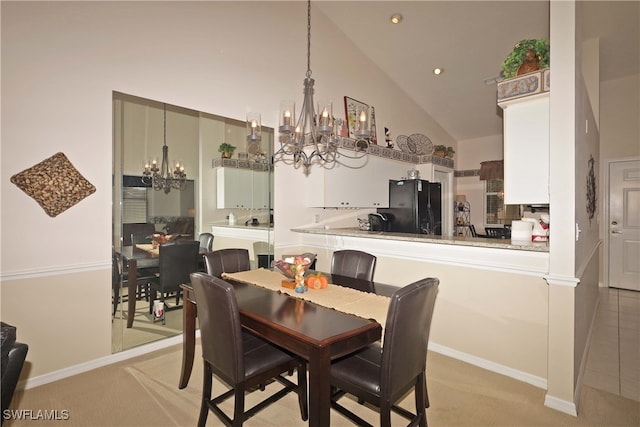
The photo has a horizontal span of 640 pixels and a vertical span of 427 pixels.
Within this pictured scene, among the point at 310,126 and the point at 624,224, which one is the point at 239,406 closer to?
the point at 310,126

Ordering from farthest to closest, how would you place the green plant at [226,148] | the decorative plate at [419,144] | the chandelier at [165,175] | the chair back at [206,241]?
the decorative plate at [419,144]
the green plant at [226,148]
the chair back at [206,241]
the chandelier at [165,175]

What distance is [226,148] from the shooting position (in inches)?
146

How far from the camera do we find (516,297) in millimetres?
2512

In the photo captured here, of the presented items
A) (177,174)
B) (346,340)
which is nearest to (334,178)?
(177,174)

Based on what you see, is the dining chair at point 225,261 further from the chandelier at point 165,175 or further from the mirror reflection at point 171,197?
the chandelier at point 165,175

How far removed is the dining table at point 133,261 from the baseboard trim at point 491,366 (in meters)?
2.77

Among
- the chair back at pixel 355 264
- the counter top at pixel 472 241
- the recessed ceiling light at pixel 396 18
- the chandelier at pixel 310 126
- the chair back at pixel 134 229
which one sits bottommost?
the chair back at pixel 355 264

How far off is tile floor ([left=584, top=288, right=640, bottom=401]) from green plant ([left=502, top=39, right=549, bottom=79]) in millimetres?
2461

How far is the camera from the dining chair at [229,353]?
1676 mm

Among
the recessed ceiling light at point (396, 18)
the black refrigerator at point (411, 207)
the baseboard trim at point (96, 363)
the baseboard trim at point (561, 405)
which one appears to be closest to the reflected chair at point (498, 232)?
the black refrigerator at point (411, 207)

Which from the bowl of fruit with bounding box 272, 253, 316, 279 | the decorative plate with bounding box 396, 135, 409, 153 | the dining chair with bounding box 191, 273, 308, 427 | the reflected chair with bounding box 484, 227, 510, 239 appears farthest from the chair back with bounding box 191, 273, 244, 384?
the reflected chair with bounding box 484, 227, 510, 239

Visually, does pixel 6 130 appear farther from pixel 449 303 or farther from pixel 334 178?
pixel 449 303

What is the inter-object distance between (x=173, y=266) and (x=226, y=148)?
4.56 feet

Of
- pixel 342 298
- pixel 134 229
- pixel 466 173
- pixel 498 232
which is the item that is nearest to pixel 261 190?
pixel 134 229
